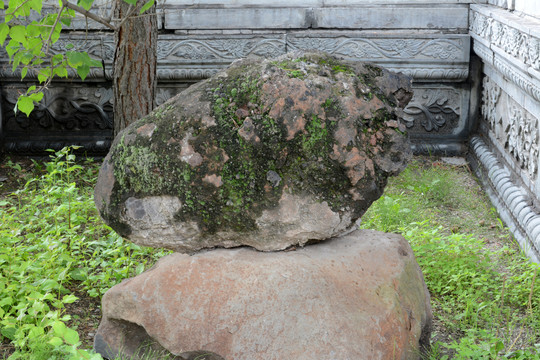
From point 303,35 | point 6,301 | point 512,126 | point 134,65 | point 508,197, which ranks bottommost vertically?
point 6,301

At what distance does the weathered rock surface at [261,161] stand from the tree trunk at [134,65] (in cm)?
193

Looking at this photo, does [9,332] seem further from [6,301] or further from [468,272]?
[468,272]

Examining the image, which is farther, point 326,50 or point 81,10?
point 326,50

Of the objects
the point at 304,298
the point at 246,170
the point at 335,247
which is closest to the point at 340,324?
the point at 304,298

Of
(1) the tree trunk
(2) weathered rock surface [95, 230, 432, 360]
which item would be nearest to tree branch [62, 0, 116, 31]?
(1) the tree trunk

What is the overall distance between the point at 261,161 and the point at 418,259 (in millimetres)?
1678

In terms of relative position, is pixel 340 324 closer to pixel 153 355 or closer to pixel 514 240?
pixel 153 355

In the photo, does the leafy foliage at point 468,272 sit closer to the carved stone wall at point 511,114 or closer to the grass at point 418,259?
the grass at point 418,259

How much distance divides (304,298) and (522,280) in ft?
5.90

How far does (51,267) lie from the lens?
365 centimetres

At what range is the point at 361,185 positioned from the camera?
257 cm

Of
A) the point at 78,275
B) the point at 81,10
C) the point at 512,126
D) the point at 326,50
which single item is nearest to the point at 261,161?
the point at 81,10

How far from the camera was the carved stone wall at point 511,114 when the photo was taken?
4.27 metres

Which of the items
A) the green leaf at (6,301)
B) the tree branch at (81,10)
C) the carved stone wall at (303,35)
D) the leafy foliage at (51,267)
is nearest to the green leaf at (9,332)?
the leafy foliage at (51,267)
